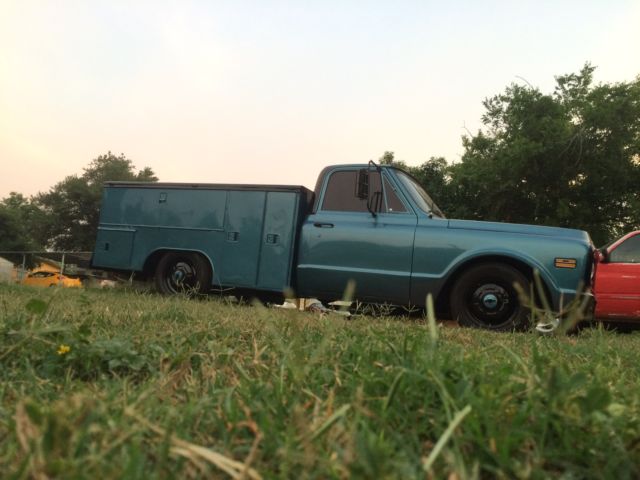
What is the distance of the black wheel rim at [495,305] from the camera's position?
5.66 meters

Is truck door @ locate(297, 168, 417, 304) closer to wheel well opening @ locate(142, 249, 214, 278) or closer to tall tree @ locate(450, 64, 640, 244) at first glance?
wheel well opening @ locate(142, 249, 214, 278)

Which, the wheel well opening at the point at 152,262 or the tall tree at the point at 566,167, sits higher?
the tall tree at the point at 566,167

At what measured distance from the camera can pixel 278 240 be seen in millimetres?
6785

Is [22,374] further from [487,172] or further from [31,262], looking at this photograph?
[31,262]

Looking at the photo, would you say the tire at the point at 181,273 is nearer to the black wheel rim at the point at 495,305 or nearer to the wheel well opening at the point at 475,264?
the wheel well opening at the point at 475,264

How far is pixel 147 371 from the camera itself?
2.02 m

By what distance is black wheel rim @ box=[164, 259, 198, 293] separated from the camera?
7.36m

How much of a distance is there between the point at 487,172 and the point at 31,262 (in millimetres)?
34254

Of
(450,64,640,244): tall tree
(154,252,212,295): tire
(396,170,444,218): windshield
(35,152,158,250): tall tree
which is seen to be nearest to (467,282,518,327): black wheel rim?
(396,170,444,218): windshield

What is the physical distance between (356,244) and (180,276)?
283 centimetres

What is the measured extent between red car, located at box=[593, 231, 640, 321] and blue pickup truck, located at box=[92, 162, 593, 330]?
2.77 m

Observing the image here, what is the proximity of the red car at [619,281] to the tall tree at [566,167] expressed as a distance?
11.0 metres

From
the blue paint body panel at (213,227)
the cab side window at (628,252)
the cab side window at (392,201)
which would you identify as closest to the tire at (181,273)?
the blue paint body panel at (213,227)

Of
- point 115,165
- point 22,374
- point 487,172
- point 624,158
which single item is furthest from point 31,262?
point 22,374
